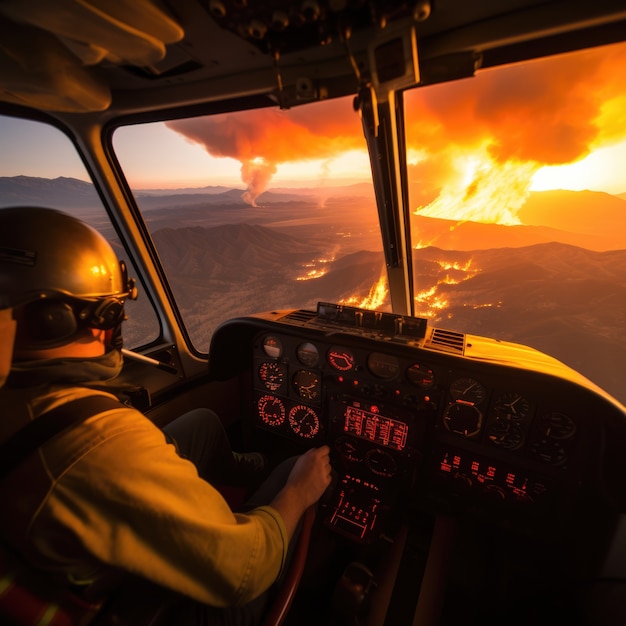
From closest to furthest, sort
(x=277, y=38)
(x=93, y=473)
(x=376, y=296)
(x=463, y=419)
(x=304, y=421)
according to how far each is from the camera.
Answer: (x=93, y=473) < (x=277, y=38) < (x=463, y=419) < (x=304, y=421) < (x=376, y=296)

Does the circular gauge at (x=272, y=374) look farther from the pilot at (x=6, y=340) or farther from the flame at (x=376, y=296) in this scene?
the pilot at (x=6, y=340)

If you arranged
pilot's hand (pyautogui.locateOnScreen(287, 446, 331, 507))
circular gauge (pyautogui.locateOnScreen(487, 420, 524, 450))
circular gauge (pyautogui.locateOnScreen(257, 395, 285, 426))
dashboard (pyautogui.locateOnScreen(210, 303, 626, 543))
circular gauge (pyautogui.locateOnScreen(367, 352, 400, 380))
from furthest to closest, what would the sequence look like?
1. circular gauge (pyautogui.locateOnScreen(257, 395, 285, 426))
2. circular gauge (pyautogui.locateOnScreen(367, 352, 400, 380))
3. circular gauge (pyautogui.locateOnScreen(487, 420, 524, 450))
4. dashboard (pyautogui.locateOnScreen(210, 303, 626, 543))
5. pilot's hand (pyautogui.locateOnScreen(287, 446, 331, 507))

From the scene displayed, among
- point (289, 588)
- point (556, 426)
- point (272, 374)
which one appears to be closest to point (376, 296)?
point (272, 374)

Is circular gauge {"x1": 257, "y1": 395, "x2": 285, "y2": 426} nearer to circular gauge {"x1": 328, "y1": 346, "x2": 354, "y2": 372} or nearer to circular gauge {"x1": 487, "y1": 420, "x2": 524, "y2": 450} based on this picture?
circular gauge {"x1": 328, "y1": 346, "x2": 354, "y2": 372}

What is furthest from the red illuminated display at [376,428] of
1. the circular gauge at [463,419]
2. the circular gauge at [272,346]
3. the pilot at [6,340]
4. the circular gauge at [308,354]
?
the pilot at [6,340]

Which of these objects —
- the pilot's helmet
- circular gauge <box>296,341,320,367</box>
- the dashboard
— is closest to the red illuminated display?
the dashboard

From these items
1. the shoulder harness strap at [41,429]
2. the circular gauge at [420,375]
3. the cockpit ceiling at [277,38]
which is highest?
the cockpit ceiling at [277,38]

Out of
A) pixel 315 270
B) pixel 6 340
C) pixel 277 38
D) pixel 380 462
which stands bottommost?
pixel 380 462

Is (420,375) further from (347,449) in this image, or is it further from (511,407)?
(347,449)
